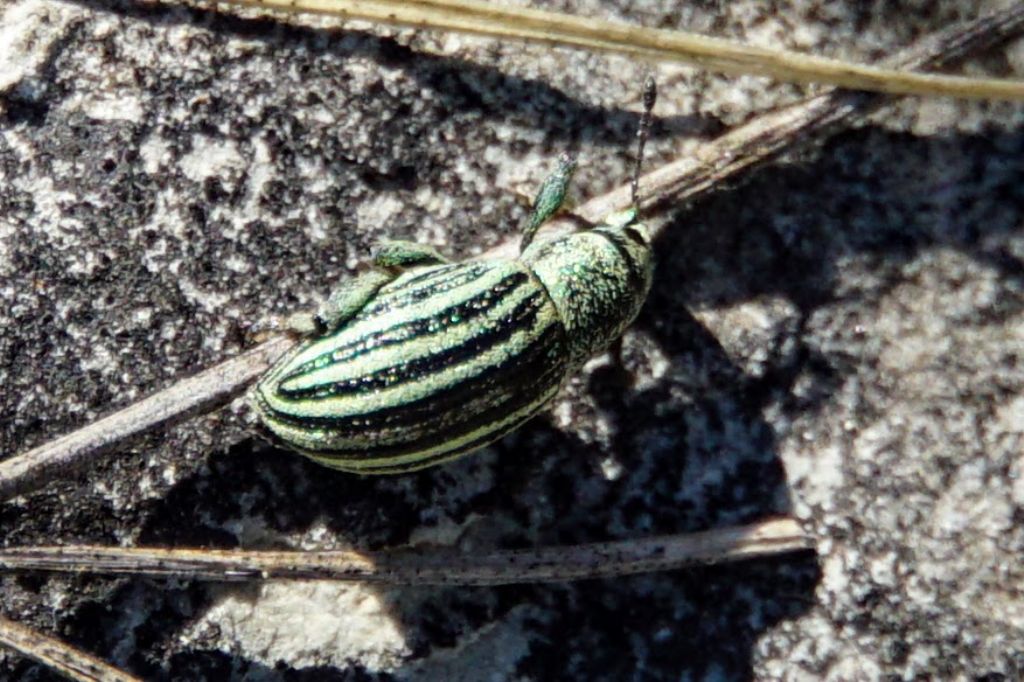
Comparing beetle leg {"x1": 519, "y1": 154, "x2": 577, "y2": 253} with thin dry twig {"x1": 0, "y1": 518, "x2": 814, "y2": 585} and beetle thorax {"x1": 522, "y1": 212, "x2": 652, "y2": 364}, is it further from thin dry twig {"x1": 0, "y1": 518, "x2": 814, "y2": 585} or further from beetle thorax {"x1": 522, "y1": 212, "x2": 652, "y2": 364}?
thin dry twig {"x1": 0, "y1": 518, "x2": 814, "y2": 585}

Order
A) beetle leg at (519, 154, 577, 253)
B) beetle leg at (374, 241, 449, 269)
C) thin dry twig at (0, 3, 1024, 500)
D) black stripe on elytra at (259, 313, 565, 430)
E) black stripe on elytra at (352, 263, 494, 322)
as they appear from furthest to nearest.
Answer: thin dry twig at (0, 3, 1024, 500)
beetle leg at (519, 154, 577, 253)
beetle leg at (374, 241, 449, 269)
black stripe on elytra at (352, 263, 494, 322)
black stripe on elytra at (259, 313, 565, 430)

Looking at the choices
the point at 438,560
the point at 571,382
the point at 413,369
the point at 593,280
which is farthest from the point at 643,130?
the point at 438,560

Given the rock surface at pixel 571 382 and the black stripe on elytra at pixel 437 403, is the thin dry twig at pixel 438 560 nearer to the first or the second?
the rock surface at pixel 571 382

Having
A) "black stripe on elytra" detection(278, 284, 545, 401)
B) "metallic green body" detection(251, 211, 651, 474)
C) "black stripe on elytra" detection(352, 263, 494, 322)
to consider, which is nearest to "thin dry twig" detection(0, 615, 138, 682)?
"metallic green body" detection(251, 211, 651, 474)

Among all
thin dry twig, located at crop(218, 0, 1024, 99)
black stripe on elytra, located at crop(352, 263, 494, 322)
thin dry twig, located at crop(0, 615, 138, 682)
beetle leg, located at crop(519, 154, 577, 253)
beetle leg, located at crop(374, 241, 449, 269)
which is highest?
thin dry twig, located at crop(218, 0, 1024, 99)

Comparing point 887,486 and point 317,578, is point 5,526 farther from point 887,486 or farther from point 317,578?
point 887,486

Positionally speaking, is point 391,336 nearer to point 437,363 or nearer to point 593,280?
point 437,363
